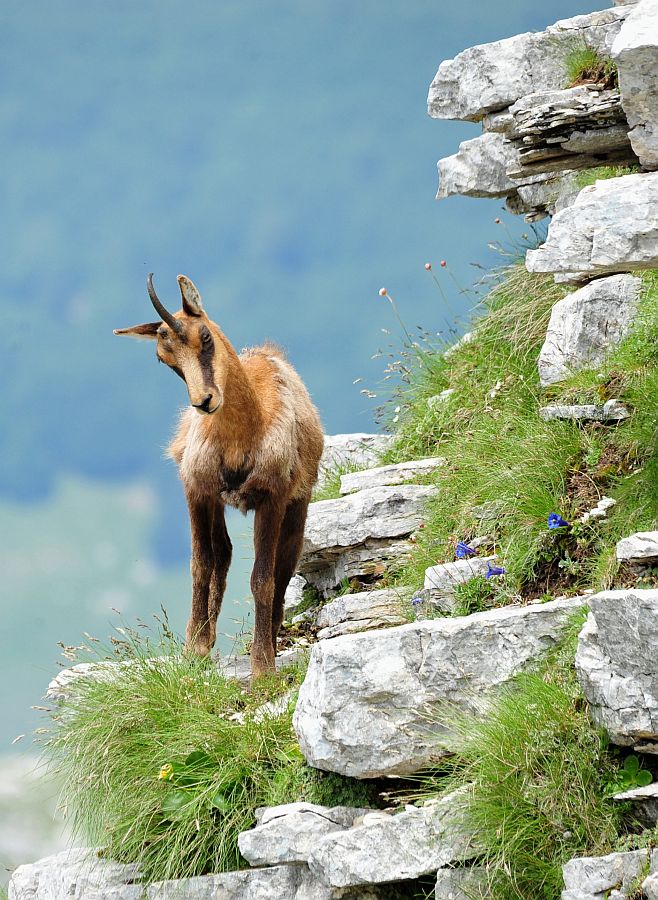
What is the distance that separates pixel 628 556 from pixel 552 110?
12.2ft

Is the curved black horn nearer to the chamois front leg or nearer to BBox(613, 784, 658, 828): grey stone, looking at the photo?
the chamois front leg

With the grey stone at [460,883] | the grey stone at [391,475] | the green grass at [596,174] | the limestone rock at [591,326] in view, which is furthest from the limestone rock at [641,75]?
the grey stone at [460,883]

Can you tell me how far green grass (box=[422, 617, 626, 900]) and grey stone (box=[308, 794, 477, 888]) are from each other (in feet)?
0.39

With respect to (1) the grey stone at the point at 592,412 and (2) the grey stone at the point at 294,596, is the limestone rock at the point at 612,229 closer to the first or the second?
(1) the grey stone at the point at 592,412

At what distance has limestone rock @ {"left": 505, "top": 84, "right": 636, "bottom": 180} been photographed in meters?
8.24

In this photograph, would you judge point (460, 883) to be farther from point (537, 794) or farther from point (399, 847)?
point (537, 794)

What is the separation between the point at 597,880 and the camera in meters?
5.23

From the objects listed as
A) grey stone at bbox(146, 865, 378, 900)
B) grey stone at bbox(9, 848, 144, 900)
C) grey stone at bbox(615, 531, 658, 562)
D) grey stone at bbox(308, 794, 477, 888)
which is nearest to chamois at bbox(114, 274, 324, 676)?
grey stone at bbox(9, 848, 144, 900)

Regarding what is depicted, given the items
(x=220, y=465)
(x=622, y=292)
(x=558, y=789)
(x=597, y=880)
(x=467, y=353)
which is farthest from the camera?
(x=467, y=353)

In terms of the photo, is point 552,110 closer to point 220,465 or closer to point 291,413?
point 291,413

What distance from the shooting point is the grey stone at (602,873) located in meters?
5.21

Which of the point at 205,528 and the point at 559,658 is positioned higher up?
the point at 205,528

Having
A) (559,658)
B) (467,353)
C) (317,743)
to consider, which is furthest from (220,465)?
(467,353)

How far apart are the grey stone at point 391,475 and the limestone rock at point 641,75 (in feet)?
11.7
